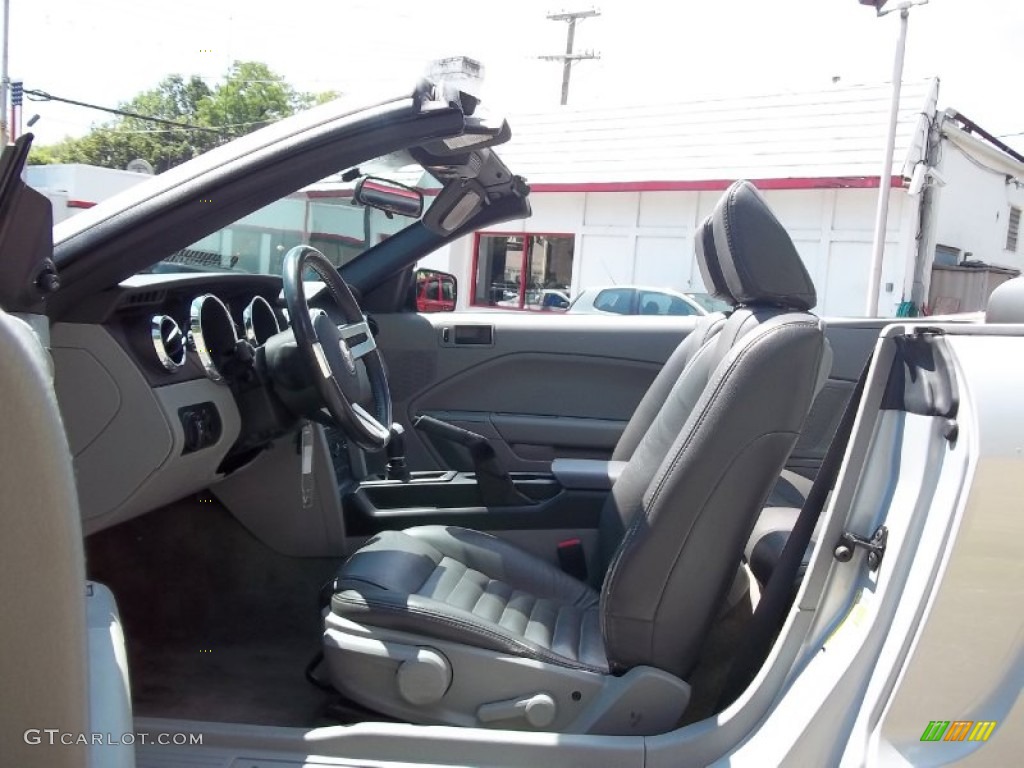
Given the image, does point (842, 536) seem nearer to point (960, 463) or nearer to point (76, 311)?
point (960, 463)

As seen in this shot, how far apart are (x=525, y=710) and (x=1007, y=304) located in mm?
1140

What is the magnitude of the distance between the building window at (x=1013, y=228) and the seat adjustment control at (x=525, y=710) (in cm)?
1679

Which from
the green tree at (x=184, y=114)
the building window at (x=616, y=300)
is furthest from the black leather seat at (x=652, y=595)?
the green tree at (x=184, y=114)

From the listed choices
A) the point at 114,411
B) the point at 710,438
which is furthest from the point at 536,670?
the point at 114,411

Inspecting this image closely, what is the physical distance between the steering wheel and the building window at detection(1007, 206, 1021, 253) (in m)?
16.2

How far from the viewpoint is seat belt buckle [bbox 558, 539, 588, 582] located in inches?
99.9

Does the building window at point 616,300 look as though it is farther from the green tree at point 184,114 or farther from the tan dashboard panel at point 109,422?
the green tree at point 184,114

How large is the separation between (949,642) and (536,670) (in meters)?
0.75

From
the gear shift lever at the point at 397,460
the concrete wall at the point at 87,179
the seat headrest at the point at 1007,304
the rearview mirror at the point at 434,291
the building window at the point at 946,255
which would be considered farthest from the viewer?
the building window at the point at 946,255

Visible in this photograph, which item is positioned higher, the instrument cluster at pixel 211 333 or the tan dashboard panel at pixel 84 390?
the instrument cluster at pixel 211 333

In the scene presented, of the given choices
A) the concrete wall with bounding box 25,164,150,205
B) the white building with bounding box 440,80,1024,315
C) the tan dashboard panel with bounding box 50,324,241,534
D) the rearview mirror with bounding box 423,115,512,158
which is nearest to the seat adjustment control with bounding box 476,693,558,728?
the tan dashboard panel with bounding box 50,324,241,534

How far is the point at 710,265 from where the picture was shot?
211 centimetres

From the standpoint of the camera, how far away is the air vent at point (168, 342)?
202cm

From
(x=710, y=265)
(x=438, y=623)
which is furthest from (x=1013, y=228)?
(x=438, y=623)
